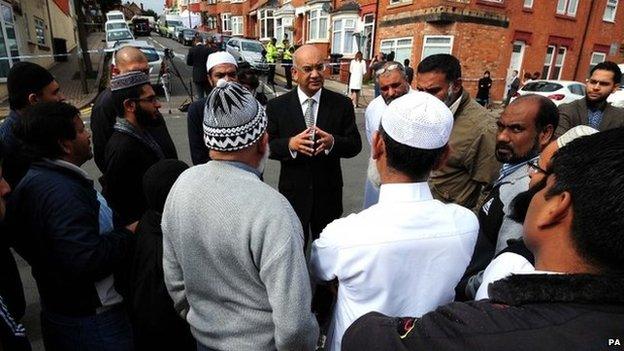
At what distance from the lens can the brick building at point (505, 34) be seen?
16.5m

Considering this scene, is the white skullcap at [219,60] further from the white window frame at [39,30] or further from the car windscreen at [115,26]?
the car windscreen at [115,26]

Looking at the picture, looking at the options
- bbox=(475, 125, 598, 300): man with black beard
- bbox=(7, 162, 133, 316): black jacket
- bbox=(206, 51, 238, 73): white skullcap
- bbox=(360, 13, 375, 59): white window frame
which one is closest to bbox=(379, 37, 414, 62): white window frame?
bbox=(360, 13, 375, 59): white window frame

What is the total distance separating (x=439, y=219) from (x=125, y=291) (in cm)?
163

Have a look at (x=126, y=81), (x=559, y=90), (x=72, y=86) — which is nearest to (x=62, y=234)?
(x=126, y=81)

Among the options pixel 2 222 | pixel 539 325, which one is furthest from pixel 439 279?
pixel 2 222

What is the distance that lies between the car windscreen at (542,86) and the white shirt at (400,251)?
15.5 m

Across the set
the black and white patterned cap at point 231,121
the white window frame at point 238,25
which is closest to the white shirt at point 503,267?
the black and white patterned cap at point 231,121

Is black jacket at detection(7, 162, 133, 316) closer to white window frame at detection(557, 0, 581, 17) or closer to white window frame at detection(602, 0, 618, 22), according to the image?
white window frame at detection(557, 0, 581, 17)

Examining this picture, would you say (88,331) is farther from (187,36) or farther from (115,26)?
(187,36)

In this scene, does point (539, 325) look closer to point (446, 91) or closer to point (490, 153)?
point (490, 153)

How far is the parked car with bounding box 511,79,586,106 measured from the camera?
13.1 meters

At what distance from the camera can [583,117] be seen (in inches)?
149

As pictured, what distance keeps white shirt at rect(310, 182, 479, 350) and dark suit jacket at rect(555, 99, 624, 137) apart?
123 inches

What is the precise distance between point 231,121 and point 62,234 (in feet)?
3.11
